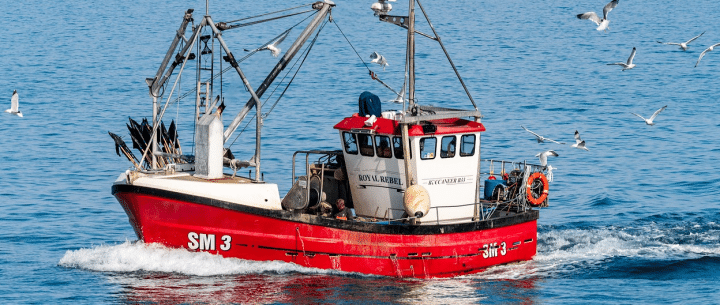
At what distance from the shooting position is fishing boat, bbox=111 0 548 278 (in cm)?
2292

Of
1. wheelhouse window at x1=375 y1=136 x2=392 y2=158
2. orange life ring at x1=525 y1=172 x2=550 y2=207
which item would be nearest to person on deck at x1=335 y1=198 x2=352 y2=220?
wheelhouse window at x1=375 y1=136 x2=392 y2=158

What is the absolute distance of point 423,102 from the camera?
51500mm

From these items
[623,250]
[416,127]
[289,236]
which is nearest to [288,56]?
[416,127]

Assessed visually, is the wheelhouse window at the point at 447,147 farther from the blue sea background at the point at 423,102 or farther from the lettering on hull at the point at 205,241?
the lettering on hull at the point at 205,241

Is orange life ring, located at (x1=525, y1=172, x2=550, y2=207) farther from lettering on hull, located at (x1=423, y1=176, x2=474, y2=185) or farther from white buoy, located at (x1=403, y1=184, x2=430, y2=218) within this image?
white buoy, located at (x1=403, y1=184, x2=430, y2=218)

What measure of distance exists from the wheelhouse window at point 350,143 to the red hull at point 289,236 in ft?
7.31

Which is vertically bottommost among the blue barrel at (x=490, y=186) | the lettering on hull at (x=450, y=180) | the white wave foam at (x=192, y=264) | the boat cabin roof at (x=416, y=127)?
the white wave foam at (x=192, y=264)

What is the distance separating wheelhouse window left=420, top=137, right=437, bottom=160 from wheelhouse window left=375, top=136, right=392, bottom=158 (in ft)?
2.55

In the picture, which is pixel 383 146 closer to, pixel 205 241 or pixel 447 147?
pixel 447 147

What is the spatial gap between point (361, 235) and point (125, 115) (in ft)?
96.4

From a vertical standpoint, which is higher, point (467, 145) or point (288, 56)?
point (288, 56)

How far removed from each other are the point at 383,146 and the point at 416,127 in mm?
1001

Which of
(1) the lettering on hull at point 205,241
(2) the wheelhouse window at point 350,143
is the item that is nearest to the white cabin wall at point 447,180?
(2) the wheelhouse window at point 350,143

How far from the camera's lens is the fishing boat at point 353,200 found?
22.9 meters
